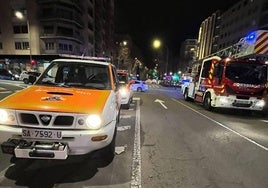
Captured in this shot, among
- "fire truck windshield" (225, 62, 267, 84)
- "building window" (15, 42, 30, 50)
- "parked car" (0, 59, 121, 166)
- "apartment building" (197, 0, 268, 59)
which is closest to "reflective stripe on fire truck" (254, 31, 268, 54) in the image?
"fire truck windshield" (225, 62, 267, 84)

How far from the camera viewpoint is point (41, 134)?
3.72 meters

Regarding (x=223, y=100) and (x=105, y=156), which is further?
(x=223, y=100)

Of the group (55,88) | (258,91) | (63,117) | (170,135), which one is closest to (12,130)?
(63,117)

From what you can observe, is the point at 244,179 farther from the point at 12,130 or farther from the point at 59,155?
the point at 12,130

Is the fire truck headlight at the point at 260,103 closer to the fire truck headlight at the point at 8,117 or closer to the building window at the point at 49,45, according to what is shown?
the fire truck headlight at the point at 8,117

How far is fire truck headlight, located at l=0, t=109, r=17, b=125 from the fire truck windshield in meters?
10.2

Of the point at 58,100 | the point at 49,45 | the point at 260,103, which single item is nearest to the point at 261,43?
the point at 260,103

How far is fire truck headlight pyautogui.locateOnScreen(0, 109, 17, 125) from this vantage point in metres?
3.81

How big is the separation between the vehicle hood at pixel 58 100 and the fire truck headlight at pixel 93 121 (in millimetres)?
99

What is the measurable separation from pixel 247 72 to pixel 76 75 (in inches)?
365

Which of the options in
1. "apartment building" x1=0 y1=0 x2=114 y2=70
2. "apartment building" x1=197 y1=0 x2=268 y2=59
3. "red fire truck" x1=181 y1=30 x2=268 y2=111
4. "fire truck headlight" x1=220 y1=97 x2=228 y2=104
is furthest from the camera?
"apartment building" x1=197 y1=0 x2=268 y2=59

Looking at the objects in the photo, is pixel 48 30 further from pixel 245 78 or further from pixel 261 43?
pixel 261 43

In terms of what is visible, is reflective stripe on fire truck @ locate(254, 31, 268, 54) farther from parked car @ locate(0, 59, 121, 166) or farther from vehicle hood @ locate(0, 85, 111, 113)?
parked car @ locate(0, 59, 121, 166)

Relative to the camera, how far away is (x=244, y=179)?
4281 millimetres
